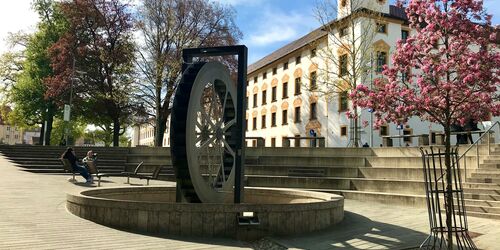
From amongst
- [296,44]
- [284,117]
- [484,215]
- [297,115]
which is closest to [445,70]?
[484,215]

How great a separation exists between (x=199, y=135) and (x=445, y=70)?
20.7ft

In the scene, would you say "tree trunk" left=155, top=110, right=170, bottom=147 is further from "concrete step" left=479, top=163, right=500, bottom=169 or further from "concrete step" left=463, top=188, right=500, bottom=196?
"concrete step" left=463, top=188, right=500, bottom=196

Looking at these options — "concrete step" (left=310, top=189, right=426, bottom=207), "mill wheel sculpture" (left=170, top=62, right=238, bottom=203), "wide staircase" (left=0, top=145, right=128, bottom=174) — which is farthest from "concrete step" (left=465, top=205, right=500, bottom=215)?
"wide staircase" (left=0, top=145, right=128, bottom=174)

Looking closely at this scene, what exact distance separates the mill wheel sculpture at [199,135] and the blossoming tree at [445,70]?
3876 millimetres

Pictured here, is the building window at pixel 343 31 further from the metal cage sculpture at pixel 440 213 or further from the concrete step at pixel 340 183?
the metal cage sculpture at pixel 440 213

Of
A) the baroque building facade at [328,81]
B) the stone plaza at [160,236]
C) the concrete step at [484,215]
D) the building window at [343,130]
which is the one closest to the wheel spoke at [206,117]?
the stone plaza at [160,236]

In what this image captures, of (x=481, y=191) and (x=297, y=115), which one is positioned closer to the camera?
(x=481, y=191)

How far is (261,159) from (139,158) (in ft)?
26.1

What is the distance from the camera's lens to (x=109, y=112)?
1491 inches

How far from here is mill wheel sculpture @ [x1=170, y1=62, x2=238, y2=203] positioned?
10180 mm

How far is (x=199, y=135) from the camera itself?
1169cm

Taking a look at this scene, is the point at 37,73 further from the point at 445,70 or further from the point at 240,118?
the point at 445,70

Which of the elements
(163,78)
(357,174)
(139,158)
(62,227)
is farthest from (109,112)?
(62,227)

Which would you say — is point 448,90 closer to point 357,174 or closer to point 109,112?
point 357,174
